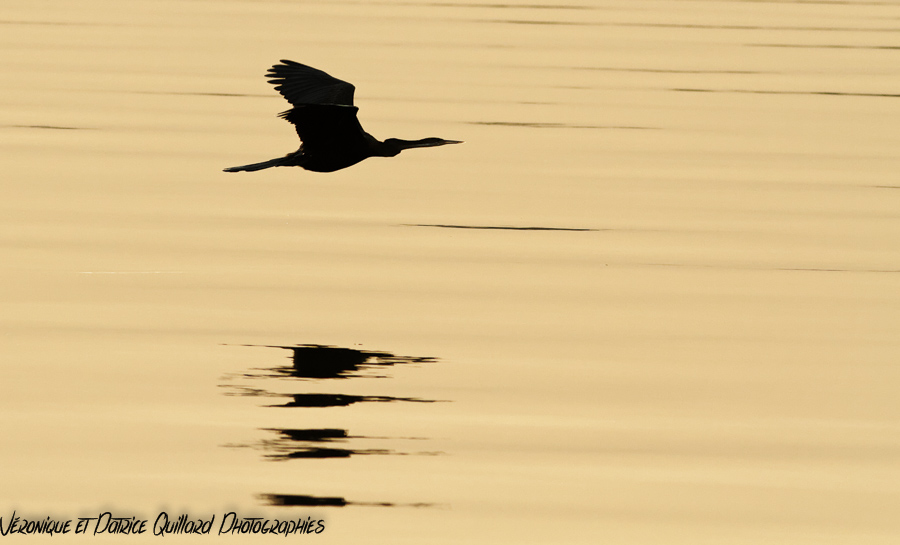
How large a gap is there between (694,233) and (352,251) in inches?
82.7

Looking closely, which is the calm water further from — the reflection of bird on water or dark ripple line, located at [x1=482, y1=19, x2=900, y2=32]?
Result: dark ripple line, located at [x1=482, y1=19, x2=900, y2=32]

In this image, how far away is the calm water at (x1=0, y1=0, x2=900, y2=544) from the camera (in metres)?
6.07

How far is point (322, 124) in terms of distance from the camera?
8969 millimetres

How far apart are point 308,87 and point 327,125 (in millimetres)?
491

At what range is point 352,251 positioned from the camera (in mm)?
9289

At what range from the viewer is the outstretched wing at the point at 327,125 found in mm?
8719

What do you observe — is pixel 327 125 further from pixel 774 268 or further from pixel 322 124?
pixel 774 268

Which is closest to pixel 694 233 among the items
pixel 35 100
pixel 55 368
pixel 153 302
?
pixel 153 302

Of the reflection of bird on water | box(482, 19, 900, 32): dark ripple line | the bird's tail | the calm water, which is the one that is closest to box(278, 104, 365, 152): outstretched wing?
the reflection of bird on water

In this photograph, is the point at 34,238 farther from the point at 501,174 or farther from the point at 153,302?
the point at 501,174

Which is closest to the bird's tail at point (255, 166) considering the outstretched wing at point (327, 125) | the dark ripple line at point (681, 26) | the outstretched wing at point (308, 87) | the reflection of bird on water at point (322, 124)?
the reflection of bird on water at point (322, 124)

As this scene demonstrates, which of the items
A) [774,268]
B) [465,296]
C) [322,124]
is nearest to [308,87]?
[322,124]

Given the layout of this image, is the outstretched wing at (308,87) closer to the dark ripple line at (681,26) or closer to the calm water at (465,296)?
the calm water at (465,296)

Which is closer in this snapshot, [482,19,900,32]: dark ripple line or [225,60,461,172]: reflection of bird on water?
[225,60,461,172]: reflection of bird on water
